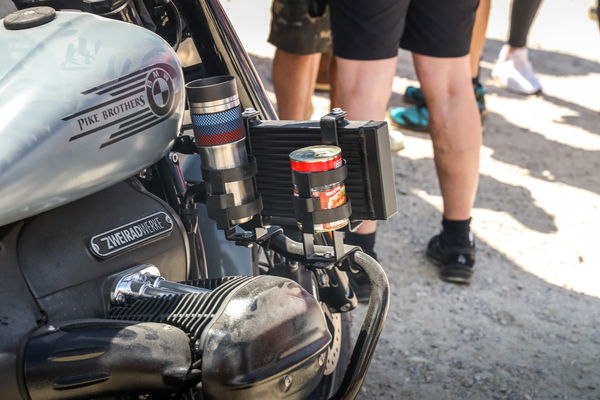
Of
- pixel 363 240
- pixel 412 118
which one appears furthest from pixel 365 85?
pixel 412 118

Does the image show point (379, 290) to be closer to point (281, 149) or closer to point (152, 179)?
point (281, 149)

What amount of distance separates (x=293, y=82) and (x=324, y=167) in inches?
83.7

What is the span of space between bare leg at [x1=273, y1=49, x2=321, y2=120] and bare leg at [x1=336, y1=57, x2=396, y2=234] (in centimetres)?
82

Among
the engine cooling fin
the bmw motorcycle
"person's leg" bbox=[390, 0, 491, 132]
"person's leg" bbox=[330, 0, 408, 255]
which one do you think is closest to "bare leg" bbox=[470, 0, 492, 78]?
"person's leg" bbox=[390, 0, 491, 132]

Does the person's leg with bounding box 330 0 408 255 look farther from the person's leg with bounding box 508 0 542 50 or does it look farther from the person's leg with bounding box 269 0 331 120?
the person's leg with bounding box 508 0 542 50

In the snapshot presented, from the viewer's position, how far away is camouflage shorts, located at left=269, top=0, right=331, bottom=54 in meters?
3.49

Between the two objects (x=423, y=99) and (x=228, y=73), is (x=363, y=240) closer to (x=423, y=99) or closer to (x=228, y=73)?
(x=228, y=73)

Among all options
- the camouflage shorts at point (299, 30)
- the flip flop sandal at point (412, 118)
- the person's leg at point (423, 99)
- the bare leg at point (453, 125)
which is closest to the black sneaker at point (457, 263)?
the bare leg at point (453, 125)

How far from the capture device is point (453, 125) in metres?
2.88

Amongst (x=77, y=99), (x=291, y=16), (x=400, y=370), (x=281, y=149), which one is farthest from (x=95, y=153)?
(x=291, y=16)

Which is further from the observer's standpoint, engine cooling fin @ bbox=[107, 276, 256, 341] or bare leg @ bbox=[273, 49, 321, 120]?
bare leg @ bbox=[273, 49, 321, 120]

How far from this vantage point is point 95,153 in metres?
1.38

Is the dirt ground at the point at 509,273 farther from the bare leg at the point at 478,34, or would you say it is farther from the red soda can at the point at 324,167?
the red soda can at the point at 324,167

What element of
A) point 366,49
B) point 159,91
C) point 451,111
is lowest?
point 451,111
